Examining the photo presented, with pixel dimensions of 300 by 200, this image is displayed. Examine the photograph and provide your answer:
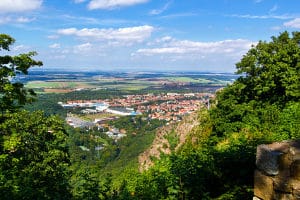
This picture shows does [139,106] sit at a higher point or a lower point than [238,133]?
lower

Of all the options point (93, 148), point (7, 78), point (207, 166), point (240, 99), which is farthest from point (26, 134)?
point (93, 148)

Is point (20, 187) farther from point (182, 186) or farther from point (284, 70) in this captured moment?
point (284, 70)

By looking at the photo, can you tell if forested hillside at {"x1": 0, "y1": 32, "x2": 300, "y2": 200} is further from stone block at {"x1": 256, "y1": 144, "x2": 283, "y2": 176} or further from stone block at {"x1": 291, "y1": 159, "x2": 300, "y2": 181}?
stone block at {"x1": 291, "y1": 159, "x2": 300, "y2": 181}

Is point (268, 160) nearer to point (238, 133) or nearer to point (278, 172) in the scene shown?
point (278, 172)

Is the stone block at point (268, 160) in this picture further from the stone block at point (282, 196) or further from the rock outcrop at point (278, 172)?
the stone block at point (282, 196)

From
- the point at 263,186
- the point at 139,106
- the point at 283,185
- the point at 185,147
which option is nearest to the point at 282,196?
the point at 283,185
